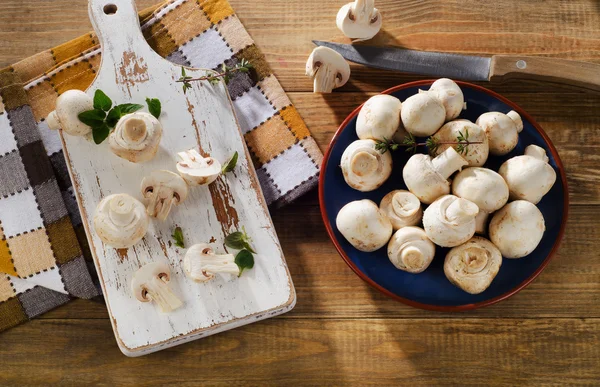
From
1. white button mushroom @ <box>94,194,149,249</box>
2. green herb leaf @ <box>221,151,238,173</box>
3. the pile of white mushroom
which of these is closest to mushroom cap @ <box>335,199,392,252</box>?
the pile of white mushroom

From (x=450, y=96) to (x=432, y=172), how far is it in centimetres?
14

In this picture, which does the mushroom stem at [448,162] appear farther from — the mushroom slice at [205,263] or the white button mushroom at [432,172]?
the mushroom slice at [205,263]

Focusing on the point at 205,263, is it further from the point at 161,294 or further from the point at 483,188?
the point at 483,188

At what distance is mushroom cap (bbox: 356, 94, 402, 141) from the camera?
98 centimetres

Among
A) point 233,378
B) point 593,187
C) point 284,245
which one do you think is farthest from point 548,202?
point 233,378

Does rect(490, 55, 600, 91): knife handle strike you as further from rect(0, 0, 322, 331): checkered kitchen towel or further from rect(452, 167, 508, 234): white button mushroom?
rect(0, 0, 322, 331): checkered kitchen towel

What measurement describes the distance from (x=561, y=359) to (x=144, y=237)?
0.80m

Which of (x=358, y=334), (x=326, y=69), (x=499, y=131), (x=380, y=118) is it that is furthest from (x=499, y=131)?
(x=358, y=334)

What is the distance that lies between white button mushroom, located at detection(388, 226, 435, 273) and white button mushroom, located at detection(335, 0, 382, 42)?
0.41 metres

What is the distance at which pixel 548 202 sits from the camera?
3.37 ft

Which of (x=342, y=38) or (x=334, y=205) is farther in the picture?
(x=342, y=38)

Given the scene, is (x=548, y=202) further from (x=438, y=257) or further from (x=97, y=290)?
(x=97, y=290)

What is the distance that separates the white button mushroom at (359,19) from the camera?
109 centimetres

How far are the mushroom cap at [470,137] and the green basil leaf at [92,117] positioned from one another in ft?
1.90
